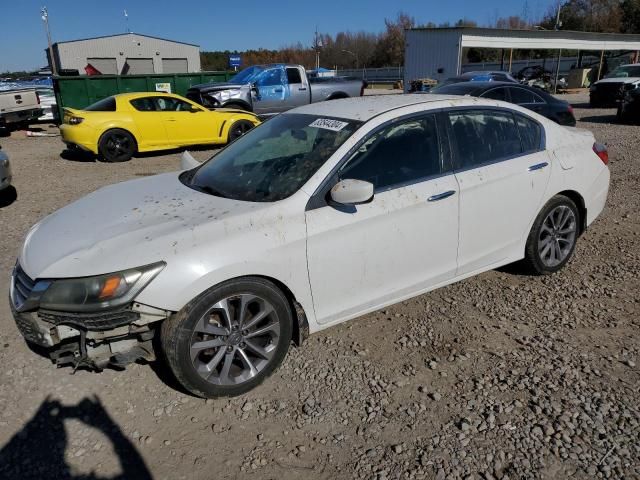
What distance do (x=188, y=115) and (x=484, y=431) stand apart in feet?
33.5

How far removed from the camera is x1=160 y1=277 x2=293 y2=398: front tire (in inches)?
105

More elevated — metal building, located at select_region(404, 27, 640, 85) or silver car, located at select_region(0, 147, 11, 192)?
metal building, located at select_region(404, 27, 640, 85)

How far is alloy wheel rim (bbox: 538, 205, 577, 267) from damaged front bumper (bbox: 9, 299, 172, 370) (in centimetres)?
316

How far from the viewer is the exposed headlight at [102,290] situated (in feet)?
8.29

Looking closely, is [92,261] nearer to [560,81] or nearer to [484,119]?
[484,119]

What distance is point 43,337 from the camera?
104 inches

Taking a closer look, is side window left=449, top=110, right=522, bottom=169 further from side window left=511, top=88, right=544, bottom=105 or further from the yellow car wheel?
the yellow car wheel

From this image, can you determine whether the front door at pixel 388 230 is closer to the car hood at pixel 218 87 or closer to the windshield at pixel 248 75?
the car hood at pixel 218 87

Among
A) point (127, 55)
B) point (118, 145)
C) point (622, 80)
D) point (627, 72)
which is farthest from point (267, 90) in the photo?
point (127, 55)

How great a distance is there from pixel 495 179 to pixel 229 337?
2241 millimetres

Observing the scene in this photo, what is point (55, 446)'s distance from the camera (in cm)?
259

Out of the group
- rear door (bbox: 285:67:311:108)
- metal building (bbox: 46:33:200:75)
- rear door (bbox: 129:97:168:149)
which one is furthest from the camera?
metal building (bbox: 46:33:200:75)

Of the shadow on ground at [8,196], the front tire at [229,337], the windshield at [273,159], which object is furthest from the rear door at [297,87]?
the front tire at [229,337]

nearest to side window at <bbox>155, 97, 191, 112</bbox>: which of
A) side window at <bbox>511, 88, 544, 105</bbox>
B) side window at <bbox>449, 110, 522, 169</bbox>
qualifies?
side window at <bbox>511, 88, 544, 105</bbox>
